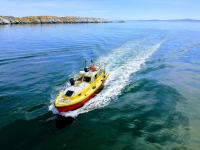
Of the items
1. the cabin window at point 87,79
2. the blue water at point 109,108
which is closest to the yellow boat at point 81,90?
the cabin window at point 87,79

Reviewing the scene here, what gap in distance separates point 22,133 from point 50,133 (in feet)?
8.28

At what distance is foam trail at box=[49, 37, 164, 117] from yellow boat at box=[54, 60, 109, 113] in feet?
2.53

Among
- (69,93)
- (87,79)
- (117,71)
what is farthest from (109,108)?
(117,71)

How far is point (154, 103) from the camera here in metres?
23.5

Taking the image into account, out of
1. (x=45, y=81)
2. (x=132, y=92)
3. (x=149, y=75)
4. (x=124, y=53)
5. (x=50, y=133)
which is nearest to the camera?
(x=50, y=133)

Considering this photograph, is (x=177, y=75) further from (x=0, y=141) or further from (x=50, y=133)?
(x=0, y=141)

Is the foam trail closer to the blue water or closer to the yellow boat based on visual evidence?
the blue water

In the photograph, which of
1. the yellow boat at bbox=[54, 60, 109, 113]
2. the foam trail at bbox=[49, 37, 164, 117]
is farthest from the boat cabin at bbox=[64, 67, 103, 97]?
the foam trail at bbox=[49, 37, 164, 117]

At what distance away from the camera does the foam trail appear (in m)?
22.8

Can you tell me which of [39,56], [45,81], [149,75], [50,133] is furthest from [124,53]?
[50,133]

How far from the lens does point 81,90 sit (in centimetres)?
2247

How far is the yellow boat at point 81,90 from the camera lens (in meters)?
20.5

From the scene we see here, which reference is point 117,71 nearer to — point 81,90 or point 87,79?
point 87,79

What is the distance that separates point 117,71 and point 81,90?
13415 mm
